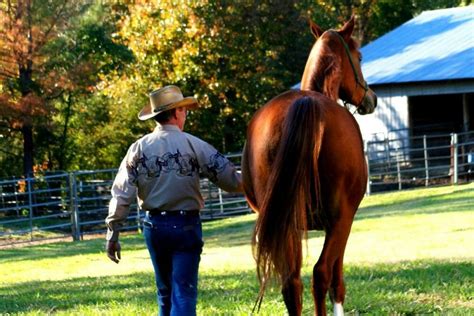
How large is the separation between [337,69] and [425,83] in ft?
86.4

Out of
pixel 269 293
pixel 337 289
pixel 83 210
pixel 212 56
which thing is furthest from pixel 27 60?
pixel 337 289

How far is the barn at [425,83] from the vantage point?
3364cm

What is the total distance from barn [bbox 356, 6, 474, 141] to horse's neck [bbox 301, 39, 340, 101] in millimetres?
24871

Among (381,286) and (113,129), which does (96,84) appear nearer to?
(113,129)

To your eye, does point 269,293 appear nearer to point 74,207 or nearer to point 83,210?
point 74,207

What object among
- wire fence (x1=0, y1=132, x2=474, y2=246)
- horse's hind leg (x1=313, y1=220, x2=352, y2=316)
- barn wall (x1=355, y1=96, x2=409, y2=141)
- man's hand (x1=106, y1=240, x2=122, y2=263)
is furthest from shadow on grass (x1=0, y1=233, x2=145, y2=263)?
barn wall (x1=355, y1=96, x2=409, y2=141)

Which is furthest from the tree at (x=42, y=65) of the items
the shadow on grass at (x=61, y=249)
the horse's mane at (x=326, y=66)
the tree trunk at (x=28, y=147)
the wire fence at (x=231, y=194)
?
the horse's mane at (x=326, y=66)

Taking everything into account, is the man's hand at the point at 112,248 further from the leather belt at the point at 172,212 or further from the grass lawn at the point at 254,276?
the grass lawn at the point at 254,276

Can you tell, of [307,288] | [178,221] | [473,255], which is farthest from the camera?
[473,255]

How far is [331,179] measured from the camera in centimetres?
678

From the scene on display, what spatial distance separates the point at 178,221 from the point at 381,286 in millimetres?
3292

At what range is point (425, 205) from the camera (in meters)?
22.9

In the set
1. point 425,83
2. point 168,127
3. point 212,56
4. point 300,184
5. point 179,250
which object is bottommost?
point 179,250

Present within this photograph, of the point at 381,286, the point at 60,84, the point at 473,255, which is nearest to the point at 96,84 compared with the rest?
the point at 60,84
